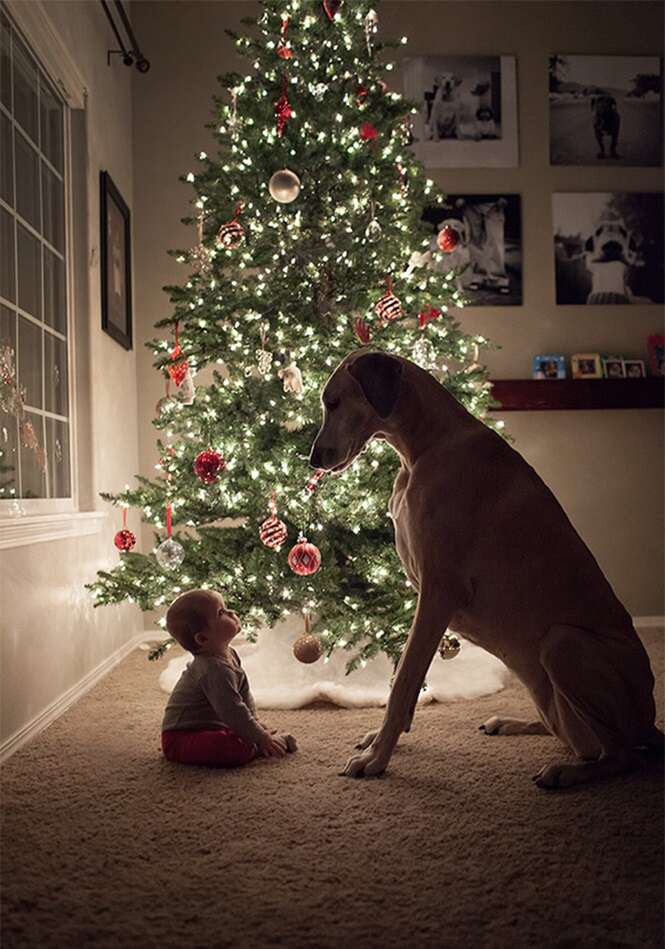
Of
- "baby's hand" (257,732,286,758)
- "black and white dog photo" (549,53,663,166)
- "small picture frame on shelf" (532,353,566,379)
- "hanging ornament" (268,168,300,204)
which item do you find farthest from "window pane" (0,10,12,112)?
"black and white dog photo" (549,53,663,166)

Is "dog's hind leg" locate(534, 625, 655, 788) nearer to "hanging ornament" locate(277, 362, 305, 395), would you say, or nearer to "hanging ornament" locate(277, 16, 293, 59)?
"hanging ornament" locate(277, 362, 305, 395)

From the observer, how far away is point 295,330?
3.09 m

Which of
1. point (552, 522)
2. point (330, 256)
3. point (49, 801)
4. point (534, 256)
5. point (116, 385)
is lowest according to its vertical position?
point (49, 801)

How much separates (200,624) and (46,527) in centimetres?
80

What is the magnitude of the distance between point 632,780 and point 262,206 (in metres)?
2.23

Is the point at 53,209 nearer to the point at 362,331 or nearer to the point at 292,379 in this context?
the point at 292,379

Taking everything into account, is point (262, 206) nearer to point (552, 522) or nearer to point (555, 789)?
point (552, 522)

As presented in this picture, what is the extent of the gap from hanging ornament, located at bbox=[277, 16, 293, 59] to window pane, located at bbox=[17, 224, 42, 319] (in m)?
1.12

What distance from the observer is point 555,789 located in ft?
6.65

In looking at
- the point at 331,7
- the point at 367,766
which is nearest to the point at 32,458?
the point at 367,766

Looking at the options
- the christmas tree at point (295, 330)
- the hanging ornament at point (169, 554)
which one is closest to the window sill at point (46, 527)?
the christmas tree at point (295, 330)

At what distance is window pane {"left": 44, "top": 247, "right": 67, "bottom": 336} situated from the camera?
3.31 m

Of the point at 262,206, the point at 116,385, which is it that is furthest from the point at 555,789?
the point at 116,385

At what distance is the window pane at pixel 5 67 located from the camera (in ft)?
9.25
